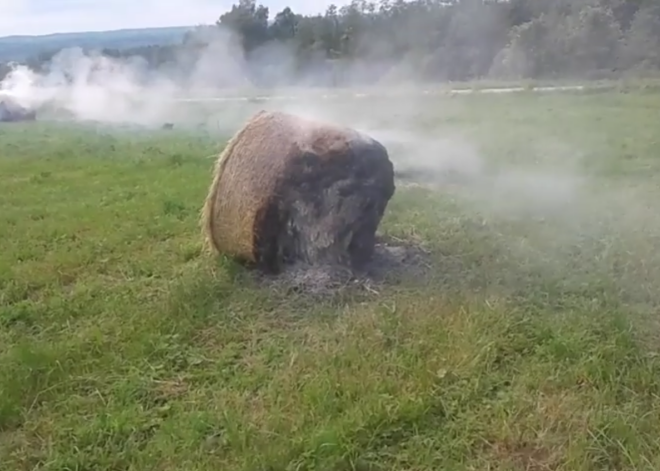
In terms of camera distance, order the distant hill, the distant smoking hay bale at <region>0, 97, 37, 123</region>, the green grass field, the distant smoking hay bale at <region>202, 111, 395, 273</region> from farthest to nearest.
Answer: the distant hill → the distant smoking hay bale at <region>0, 97, 37, 123</region> → the distant smoking hay bale at <region>202, 111, 395, 273</region> → the green grass field

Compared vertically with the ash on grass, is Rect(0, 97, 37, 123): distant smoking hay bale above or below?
below

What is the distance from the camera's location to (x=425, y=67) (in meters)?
21.9

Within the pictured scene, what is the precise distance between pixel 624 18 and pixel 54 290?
1938 cm

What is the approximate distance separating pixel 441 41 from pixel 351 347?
17.8m

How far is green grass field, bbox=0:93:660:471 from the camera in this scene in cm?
325

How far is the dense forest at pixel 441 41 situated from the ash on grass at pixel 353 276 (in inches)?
617

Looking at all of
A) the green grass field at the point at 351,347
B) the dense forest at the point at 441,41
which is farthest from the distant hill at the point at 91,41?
the green grass field at the point at 351,347

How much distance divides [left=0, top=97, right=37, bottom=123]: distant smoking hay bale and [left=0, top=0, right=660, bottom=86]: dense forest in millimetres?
5877

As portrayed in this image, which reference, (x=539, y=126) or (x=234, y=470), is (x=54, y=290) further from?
(x=539, y=126)

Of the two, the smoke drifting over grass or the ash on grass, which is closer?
the ash on grass

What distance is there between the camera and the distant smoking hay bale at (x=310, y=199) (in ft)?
17.5

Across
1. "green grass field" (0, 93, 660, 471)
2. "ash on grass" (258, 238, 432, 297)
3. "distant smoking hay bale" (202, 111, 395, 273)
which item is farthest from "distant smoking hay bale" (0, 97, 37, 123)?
"ash on grass" (258, 238, 432, 297)

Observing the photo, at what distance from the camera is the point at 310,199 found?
535 centimetres

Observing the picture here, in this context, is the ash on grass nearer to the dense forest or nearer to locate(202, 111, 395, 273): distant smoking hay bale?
locate(202, 111, 395, 273): distant smoking hay bale
